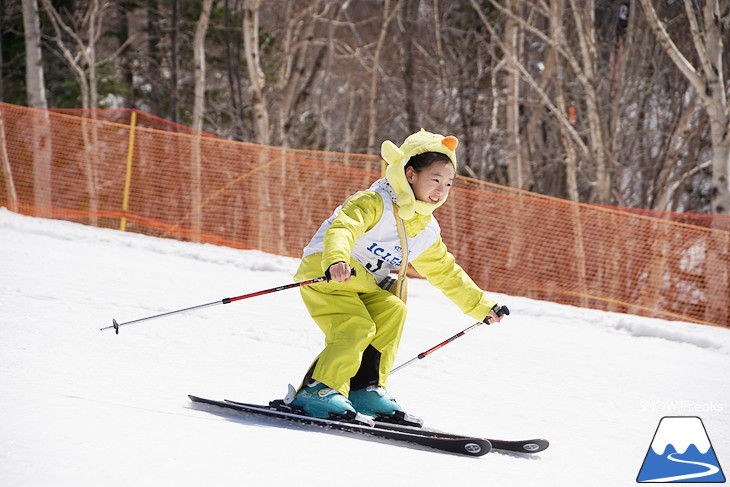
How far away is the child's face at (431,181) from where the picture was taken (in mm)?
3764

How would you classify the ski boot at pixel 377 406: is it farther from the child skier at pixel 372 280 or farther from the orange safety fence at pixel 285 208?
the orange safety fence at pixel 285 208

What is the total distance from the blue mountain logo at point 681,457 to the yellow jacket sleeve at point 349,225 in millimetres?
1639

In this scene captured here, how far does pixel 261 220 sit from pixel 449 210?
99.2 inches

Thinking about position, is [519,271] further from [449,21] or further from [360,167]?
[449,21]

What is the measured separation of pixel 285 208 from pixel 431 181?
738cm

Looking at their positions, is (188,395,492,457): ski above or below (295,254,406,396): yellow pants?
below

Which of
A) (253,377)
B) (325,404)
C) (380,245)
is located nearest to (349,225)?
(380,245)

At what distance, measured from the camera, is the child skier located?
361cm

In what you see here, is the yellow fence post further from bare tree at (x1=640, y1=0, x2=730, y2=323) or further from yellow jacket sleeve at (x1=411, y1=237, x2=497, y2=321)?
yellow jacket sleeve at (x1=411, y1=237, x2=497, y2=321)

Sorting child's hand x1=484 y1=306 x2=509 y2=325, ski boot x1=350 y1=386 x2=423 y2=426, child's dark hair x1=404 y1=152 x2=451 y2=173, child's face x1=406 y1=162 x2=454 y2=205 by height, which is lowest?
ski boot x1=350 y1=386 x2=423 y2=426

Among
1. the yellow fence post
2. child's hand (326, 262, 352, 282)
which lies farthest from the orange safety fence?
child's hand (326, 262, 352, 282)

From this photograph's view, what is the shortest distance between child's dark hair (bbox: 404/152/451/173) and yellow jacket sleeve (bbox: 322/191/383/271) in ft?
0.76

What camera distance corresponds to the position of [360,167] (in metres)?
11.2

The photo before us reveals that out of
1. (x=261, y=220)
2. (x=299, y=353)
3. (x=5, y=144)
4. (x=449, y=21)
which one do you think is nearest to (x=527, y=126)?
(x=449, y=21)
